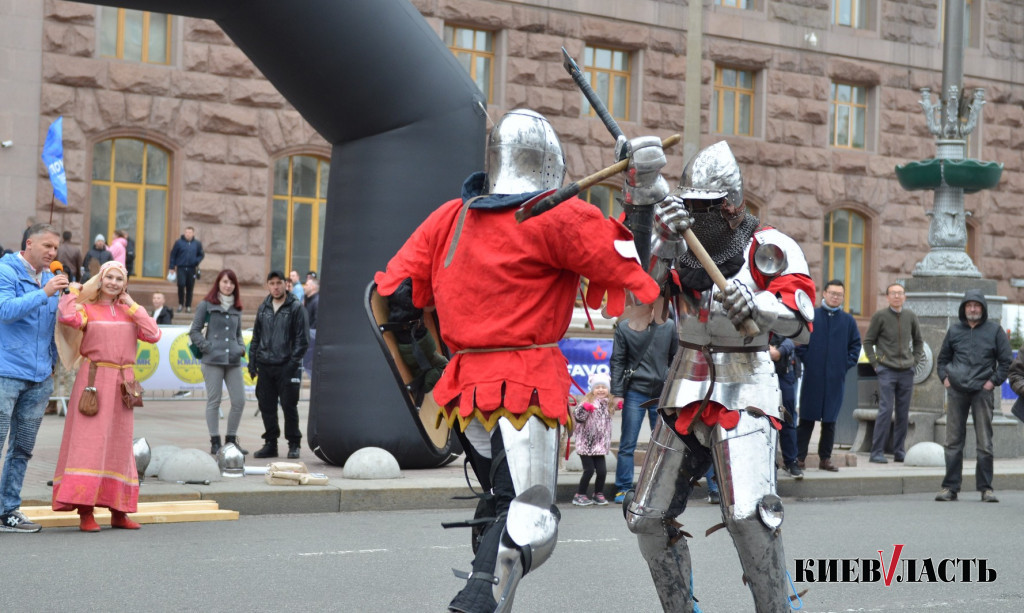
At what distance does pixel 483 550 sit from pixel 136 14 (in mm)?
18570

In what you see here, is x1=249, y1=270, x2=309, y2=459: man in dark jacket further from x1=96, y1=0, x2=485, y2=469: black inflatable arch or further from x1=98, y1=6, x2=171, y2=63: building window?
x1=98, y1=6, x2=171, y2=63: building window

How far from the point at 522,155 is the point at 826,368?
8.03 m

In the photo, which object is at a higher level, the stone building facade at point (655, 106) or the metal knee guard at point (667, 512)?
the stone building facade at point (655, 106)

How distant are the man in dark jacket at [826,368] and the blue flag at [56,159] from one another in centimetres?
1106

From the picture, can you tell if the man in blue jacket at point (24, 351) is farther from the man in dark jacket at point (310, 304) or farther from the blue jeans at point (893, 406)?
the blue jeans at point (893, 406)

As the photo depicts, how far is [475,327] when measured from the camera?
4973 mm

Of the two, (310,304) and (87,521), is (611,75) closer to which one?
(310,304)

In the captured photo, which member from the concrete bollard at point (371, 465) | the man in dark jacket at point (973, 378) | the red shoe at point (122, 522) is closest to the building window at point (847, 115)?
the man in dark jacket at point (973, 378)

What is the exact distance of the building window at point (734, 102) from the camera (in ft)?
89.6

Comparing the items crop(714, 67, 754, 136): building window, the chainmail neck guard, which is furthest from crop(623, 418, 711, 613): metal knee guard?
crop(714, 67, 754, 136): building window

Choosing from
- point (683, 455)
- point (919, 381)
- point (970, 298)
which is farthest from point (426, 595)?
point (919, 381)

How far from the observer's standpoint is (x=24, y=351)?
8.27 m

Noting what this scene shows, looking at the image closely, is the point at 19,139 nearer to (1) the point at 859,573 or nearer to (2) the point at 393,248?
(2) the point at 393,248

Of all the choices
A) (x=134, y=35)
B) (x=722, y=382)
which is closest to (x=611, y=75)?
(x=134, y=35)
